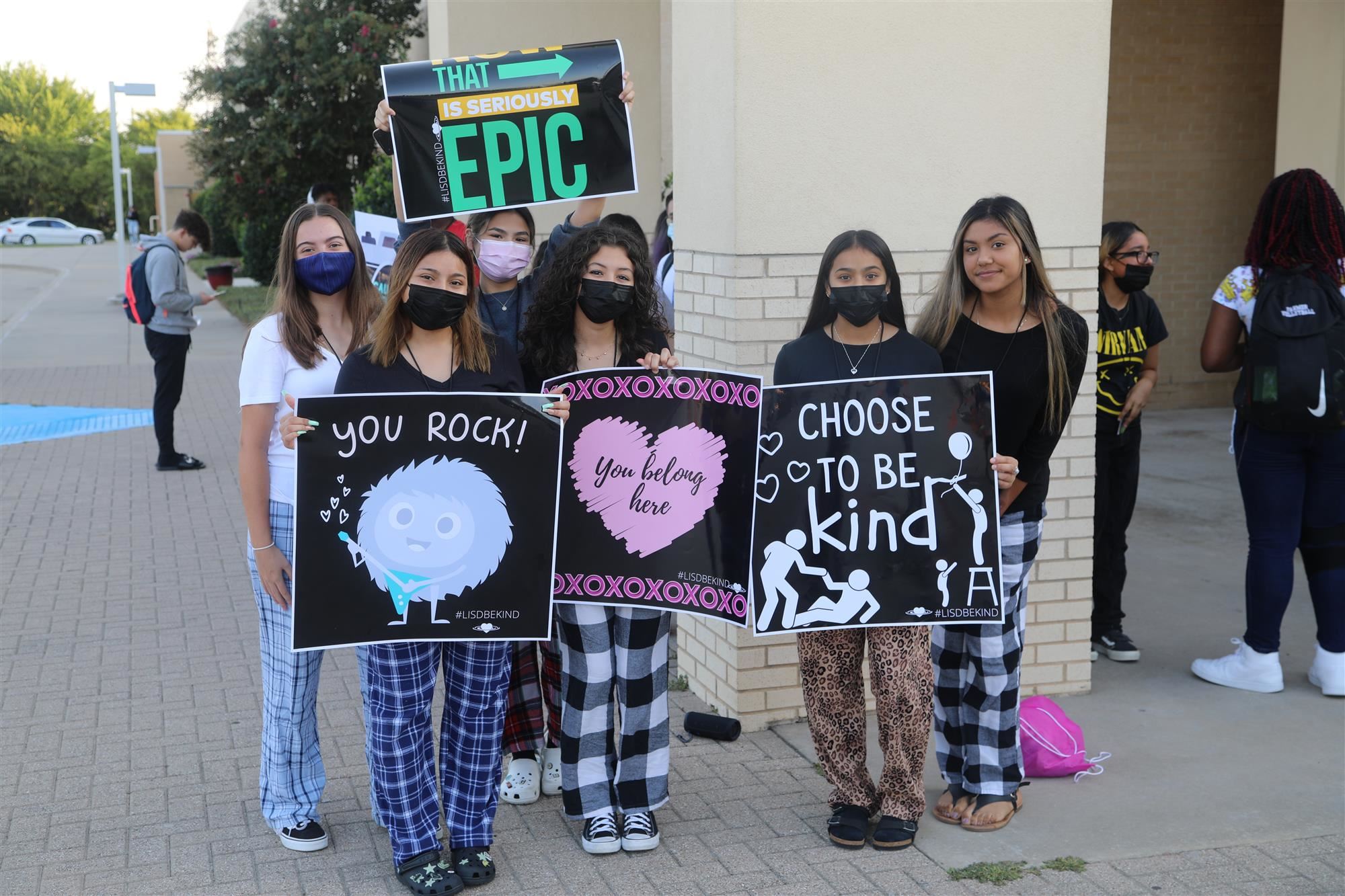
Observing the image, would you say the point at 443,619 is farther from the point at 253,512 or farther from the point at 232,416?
the point at 232,416

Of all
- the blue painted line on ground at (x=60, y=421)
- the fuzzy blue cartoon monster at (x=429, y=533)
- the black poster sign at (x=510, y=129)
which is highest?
the black poster sign at (x=510, y=129)

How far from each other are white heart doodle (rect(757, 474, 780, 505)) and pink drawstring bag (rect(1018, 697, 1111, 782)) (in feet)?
4.53

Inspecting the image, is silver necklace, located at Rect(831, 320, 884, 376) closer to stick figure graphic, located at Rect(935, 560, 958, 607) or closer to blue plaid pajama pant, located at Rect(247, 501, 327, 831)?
stick figure graphic, located at Rect(935, 560, 958, 607)

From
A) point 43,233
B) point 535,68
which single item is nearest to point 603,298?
point 535,68

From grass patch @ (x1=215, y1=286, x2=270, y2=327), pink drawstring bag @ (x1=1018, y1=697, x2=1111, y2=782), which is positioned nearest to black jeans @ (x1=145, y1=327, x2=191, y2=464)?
pink drawstring bag @ (x1=1018, y1=697, x2=1111, y2=782)

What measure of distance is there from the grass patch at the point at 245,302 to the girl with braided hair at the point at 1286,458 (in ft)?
58.9

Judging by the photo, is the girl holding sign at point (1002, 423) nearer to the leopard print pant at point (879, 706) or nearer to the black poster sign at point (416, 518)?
the leopard print pant at point (879, 706)

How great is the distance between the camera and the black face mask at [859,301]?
13.0 feet

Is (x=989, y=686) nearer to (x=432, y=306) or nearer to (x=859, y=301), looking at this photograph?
(x=859, y=301)

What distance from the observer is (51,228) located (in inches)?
2680

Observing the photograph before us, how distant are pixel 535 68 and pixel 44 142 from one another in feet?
297

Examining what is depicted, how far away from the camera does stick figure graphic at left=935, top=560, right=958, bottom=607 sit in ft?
13.2

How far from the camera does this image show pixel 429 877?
152 inches

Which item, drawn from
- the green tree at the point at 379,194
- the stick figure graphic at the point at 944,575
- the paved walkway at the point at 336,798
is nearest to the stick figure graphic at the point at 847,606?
the stick figure graphic at the point at 944,575
